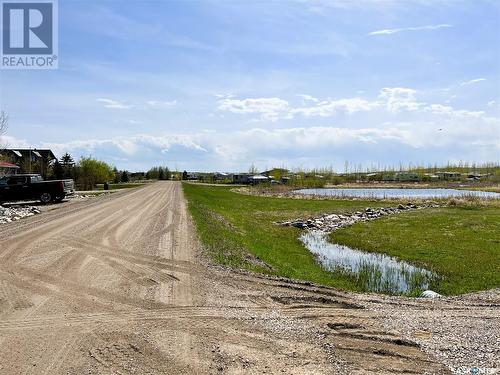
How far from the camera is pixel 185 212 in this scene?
2886 centimetres

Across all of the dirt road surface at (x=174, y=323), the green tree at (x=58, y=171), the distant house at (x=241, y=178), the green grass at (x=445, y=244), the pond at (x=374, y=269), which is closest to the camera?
the dirt road surface at (x=174, y=323)

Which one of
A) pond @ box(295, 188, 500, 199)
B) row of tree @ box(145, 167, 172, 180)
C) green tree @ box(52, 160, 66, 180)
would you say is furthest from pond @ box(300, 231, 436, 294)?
row of tree @ box(145, 167, 172, 180)

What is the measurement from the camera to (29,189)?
33.6 m

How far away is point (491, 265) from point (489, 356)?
34.8 ft

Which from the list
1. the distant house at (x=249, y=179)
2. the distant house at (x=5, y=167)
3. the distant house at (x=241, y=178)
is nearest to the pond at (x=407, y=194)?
the distant house at (x=5, y=167)

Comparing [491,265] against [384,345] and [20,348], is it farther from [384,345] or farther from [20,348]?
[20,348]

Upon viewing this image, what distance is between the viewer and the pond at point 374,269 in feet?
46.1

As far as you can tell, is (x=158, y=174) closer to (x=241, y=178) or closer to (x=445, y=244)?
(x=241, y=178)

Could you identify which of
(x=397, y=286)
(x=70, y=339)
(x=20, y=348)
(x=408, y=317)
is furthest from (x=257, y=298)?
(x=397, y=286)

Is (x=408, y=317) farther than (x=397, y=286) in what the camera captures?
No

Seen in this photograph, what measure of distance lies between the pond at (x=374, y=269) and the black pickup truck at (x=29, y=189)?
2180cm

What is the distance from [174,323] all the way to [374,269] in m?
10.6

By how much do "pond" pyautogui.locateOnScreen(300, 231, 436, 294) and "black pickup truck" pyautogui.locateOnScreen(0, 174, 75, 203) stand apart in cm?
2180

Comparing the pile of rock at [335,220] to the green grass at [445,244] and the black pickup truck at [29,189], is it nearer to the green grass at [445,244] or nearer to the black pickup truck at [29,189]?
the green grass at [445,244]
